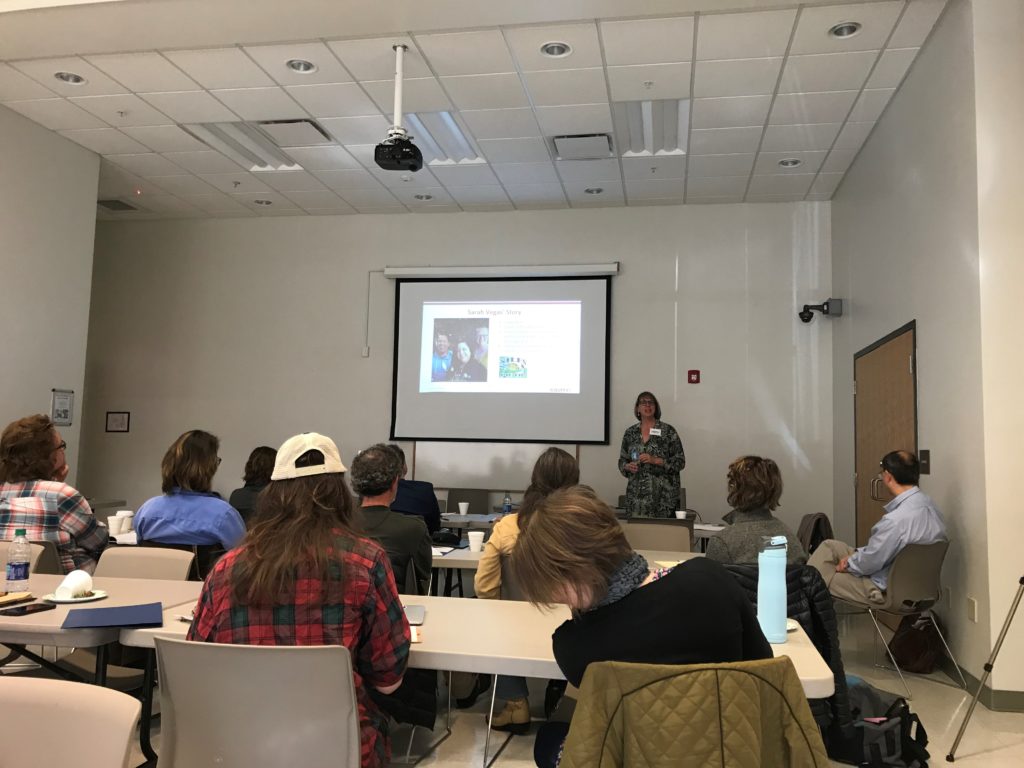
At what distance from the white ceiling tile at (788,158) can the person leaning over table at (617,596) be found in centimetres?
529

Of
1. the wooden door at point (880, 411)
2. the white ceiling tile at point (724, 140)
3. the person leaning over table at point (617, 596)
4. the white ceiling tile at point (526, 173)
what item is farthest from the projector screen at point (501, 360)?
the person leaning over table at point (617, 596)

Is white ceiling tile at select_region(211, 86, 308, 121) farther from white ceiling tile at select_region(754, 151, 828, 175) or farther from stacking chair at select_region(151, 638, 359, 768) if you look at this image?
stacking chair at select_region(151, 638, 359, 768)

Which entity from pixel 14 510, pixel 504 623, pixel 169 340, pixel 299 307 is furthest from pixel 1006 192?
pixel 169 340

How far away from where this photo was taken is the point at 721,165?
250 inches

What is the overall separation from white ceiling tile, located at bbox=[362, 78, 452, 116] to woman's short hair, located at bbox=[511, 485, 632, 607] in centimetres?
414

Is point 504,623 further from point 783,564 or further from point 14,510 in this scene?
point 14,510

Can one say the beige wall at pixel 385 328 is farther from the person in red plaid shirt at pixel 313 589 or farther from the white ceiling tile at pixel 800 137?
the person in red plaid shirt at pixel 313 589

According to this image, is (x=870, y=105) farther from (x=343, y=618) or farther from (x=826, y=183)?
(x=343, y=618)

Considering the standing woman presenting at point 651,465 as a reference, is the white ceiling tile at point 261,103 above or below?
above

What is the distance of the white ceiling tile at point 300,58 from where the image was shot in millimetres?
4680

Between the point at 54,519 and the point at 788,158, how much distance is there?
Answer: 5551 mm

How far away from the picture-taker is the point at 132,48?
4.71 meters

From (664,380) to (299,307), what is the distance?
378 cm

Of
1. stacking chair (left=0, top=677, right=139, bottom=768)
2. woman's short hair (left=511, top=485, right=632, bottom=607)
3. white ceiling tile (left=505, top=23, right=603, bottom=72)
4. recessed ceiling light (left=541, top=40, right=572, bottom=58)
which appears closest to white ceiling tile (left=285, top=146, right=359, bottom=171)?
white ceiling tile (left=505, top=23, right=603, bottom=72)
